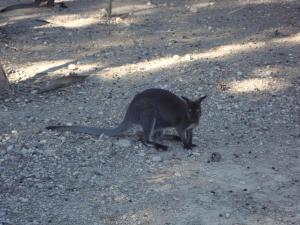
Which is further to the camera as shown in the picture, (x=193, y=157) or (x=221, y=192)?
(x=193, y=157)

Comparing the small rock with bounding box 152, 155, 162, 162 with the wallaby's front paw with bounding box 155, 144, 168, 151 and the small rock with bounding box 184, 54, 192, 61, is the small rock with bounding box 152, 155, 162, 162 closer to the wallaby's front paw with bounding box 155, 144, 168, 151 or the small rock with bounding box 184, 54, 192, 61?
the wallaby's front paw with bounding box 155, 144, 168, 151

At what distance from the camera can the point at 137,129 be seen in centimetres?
663

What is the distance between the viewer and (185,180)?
5441mm

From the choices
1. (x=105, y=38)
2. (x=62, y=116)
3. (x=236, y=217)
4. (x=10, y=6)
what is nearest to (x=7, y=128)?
(x=62, y=116)

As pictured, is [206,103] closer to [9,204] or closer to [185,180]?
[185,180]

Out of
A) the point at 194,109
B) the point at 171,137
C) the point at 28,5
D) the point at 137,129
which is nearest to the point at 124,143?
the point at 137,129

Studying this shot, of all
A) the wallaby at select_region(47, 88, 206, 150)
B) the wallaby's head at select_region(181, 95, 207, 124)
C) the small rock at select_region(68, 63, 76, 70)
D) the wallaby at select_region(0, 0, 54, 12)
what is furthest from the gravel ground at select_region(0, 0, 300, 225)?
the wallaby at select_region(0, 0, 54, 12)

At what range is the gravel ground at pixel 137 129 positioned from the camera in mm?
5027

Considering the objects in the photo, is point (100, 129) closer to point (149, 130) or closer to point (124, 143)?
point (124, 143)

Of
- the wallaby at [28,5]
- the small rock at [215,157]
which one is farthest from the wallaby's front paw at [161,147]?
the wallaby at [28,5]

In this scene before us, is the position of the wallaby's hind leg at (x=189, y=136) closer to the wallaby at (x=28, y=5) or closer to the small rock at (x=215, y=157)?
the small rock at (x=215, y=157)

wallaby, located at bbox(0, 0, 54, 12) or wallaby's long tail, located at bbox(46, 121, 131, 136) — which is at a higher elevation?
wallaby's long tail, located at bbox(46, 121, 131, 136)

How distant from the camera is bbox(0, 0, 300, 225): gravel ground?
5027mm

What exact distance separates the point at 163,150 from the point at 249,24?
5.00 metres
